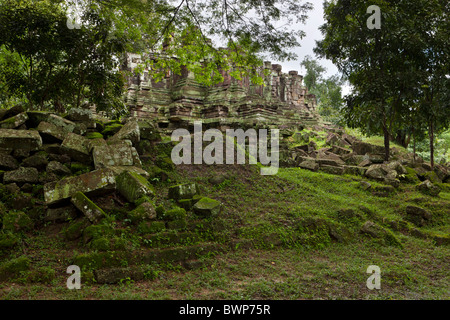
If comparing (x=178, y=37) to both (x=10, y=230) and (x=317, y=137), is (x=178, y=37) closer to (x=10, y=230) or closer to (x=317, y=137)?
(x=10, y=230)

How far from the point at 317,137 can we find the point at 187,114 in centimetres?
804

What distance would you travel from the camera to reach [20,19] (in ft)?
27.1

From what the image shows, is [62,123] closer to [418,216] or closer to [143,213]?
[143,213]

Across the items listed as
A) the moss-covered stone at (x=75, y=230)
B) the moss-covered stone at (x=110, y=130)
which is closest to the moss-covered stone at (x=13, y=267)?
the moss-covered stone at (x=75, y=230)

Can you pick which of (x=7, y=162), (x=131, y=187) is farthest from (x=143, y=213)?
(x=7, y=162)

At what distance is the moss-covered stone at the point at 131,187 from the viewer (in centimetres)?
575

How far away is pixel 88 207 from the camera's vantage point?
505 centimetres

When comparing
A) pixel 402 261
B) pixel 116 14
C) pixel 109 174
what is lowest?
pixel 402 261

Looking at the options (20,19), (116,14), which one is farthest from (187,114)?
(20,19)

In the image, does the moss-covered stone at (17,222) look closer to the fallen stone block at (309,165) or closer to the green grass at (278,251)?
the green grass at (278,251)

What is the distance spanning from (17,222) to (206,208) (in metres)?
3.05

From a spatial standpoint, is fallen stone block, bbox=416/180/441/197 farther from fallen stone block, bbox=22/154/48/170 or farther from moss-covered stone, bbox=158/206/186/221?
fallen stone block, bbox=22/154/48/170

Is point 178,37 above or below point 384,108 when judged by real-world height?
above
